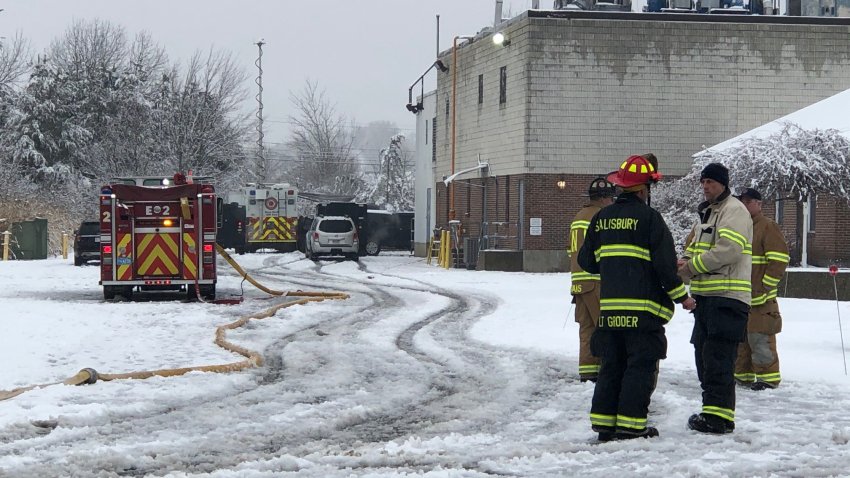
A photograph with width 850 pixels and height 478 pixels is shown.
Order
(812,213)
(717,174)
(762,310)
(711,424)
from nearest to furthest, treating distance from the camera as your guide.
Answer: (711,424) → (717,174) → (762,310) → (812,213)

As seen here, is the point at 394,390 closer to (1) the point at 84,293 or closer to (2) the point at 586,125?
(1) the point at 84,293

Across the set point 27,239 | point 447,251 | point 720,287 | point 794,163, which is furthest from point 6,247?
point 720,287

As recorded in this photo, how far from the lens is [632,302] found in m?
8.29

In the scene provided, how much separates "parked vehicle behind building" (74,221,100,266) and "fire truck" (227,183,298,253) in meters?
13.7

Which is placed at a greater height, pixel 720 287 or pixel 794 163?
pixel 794 163

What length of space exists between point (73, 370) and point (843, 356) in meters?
7.71

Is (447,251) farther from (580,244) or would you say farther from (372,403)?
(372,403)

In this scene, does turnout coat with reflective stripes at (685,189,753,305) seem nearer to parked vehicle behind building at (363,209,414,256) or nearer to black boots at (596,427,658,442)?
black boots at (596,427,658,442)

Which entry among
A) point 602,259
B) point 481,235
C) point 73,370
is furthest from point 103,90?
point 602,259

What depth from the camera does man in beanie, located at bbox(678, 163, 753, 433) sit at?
880 centimetres

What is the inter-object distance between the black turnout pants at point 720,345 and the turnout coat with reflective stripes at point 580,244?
5.96 ft

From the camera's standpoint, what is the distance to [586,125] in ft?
117

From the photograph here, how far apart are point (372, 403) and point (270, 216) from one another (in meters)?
39.9

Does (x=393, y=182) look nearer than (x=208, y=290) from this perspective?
No
